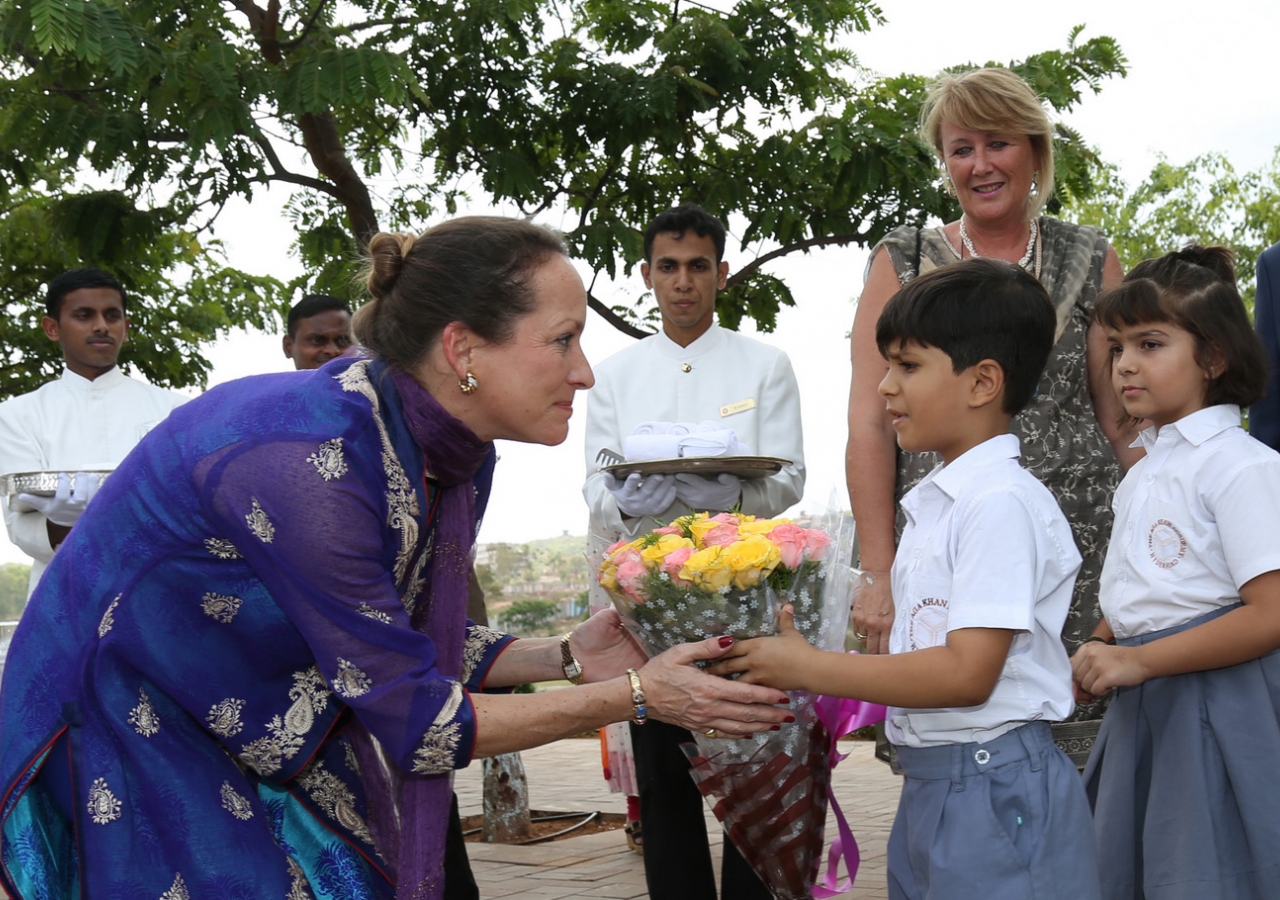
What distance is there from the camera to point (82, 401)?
5.61m

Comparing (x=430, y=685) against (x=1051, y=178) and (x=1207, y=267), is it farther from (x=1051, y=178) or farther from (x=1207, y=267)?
(x=1051, y=178)

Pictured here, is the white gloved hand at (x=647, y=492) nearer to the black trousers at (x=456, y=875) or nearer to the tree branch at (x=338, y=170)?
the black trousers at (x=456, y=875)

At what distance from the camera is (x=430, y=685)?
2.24 meters

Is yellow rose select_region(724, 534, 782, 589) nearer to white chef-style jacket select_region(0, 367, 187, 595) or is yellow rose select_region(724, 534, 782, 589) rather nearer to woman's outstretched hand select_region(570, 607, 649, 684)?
woman's outstretched hand select_region(570, 607, 649, 684)

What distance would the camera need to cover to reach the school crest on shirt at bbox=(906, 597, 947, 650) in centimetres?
244

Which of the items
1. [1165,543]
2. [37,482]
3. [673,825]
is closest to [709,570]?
[1165,543]

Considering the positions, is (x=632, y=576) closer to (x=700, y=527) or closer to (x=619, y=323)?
(x=700, y=527)

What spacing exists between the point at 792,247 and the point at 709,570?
172 inches

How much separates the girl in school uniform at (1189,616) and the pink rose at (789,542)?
0.68 meters

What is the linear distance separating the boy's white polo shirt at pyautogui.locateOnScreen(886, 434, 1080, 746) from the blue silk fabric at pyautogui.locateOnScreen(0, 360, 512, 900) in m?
0.86

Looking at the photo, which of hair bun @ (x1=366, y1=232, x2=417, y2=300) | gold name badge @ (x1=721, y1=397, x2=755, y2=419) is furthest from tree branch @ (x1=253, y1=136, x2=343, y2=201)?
hair bun @ (x1=366, y1=232, x2=417, y2=300)

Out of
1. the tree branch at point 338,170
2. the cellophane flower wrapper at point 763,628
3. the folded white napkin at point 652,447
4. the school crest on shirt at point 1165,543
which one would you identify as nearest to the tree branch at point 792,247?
the tree branch at point 338,170

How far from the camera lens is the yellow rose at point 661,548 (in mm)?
2457

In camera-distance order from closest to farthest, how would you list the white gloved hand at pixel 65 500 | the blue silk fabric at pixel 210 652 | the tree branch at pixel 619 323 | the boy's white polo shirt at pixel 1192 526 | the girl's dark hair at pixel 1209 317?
the blue silk fabric at pixel 210 652
the boy's white polo shirt at pixel 1192 526
the girl's dark hair at pixel 1209 317
the white gloved hand at pixel 65 500
the tree branch at pixel 619 323
